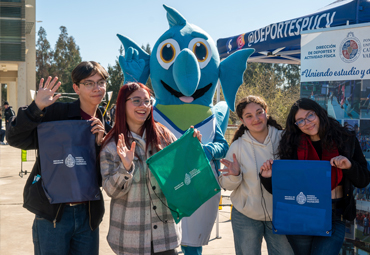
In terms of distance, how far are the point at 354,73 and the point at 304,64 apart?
48 cm

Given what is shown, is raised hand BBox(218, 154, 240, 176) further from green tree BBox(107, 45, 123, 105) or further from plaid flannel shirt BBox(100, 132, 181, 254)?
green tree BBox(107, 45, 123, 105)

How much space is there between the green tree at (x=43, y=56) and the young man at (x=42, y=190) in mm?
55270

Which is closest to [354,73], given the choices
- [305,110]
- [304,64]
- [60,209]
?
[304,64]

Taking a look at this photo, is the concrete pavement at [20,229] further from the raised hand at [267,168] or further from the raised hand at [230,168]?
the raised hand at [267,168]

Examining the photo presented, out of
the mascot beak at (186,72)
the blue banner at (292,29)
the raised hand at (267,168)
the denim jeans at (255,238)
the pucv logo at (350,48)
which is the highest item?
the blue banner at (292,29)

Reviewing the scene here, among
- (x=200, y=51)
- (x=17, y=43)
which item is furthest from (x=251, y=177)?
(x=17, y=43)

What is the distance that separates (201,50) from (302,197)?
2.04 m

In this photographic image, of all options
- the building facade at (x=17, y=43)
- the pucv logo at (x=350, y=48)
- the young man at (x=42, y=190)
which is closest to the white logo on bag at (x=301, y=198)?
the young man at (x=42, y=190)

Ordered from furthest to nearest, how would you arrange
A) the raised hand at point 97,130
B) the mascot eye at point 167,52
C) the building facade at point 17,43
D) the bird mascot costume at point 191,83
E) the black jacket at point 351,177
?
the building facade at point 17,43 < the mascot eye at point 167,52 < the bird mascot costume at point 191,83 < the black jacket at point 351,177 < the raised hand at point 97,130

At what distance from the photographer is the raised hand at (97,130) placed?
95.2 inches

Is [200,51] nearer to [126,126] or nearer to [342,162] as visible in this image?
[126,126]

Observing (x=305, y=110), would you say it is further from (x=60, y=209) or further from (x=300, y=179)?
(x=60, y=209)

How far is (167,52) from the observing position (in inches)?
155

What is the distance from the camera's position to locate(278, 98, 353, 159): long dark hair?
2611 mm
